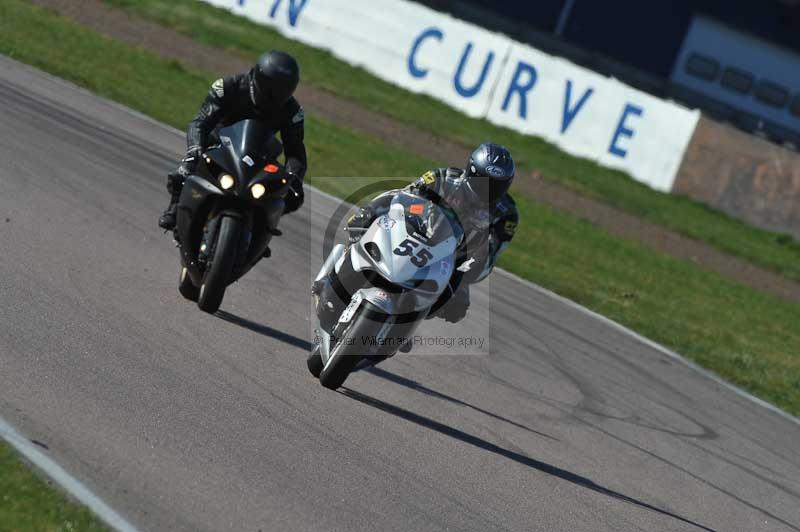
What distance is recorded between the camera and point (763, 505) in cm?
846

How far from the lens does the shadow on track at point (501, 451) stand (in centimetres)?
759

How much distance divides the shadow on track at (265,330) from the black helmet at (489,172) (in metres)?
1.83

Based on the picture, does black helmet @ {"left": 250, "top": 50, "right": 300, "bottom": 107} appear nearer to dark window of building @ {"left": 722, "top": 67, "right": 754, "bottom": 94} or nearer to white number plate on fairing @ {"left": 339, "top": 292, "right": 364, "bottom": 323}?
white number plate on fairing @ {"left": 339, "top": 292, "right": 364, "bottom": 323}

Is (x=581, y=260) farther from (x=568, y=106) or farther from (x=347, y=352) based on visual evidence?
(x=347, y=352)

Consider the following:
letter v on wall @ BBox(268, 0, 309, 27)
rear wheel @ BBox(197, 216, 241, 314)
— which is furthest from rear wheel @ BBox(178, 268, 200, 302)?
letter v on wall @ BBox(268, 0, 309, 27)

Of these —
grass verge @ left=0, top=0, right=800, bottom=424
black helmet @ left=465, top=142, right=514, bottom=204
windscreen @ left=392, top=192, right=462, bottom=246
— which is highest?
black helmet @ left=465, top=142, right=514, bottom=204

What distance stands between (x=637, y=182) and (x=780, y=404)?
405 inches

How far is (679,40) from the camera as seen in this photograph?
34.4 m

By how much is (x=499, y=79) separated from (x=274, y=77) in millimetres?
15124

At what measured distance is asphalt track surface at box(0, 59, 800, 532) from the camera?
236 inches

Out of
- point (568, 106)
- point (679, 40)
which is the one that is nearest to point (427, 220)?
point (568, 106)

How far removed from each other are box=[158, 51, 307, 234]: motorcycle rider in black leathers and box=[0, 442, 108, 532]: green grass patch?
3313 mm

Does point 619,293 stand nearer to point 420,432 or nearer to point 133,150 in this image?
point 133,150

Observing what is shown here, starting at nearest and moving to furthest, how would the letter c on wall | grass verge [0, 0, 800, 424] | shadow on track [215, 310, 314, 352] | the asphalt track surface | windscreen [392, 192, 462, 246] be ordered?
the asphalt track surface < windscreen [392, 192, 462, 246] < shadow on track [215, 310, 314, 352] < grass verge [0, 0, 800, 424] < the letter c on wall
